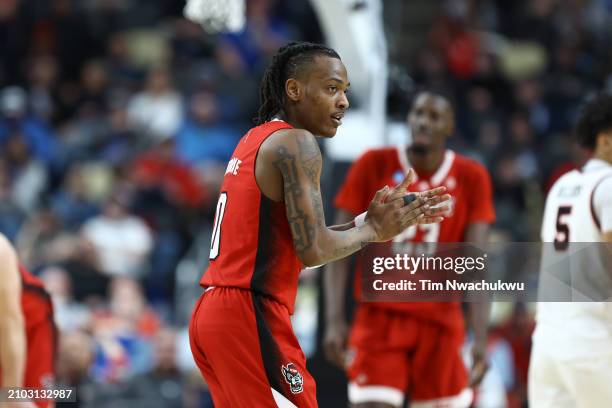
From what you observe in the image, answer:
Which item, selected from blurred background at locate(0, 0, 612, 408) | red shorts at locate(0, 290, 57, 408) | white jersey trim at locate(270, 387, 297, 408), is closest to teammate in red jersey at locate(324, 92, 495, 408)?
blurred background at locate(0, 0, 612, 408)

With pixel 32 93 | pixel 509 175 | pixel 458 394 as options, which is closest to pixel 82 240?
pixel 32 93

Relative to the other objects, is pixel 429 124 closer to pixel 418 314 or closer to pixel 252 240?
pixel 418 314

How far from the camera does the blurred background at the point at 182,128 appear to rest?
32.0 feet

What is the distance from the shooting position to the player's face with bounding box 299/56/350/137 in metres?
4.57

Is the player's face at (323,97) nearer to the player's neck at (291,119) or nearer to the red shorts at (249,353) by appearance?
the player's neck at (291,119)

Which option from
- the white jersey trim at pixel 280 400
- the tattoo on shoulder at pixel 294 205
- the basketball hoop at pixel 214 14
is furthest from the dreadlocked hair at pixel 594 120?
the basketball hoop at pixel 214 14

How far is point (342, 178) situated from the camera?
840 centimetres

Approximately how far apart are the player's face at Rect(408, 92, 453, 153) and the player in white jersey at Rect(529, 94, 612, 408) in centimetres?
110

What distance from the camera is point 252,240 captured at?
4.41 metres

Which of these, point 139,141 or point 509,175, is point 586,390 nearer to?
point 509,175

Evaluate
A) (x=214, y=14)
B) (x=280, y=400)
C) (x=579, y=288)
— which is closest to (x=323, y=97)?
(x=280, y=400)

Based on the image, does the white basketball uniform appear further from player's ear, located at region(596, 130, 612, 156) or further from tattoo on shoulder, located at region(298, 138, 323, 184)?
tattoo on shoulder, located at region(298, 138, 323, 184)

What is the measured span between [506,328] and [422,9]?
7265mm

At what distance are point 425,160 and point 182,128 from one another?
722 centimetres
